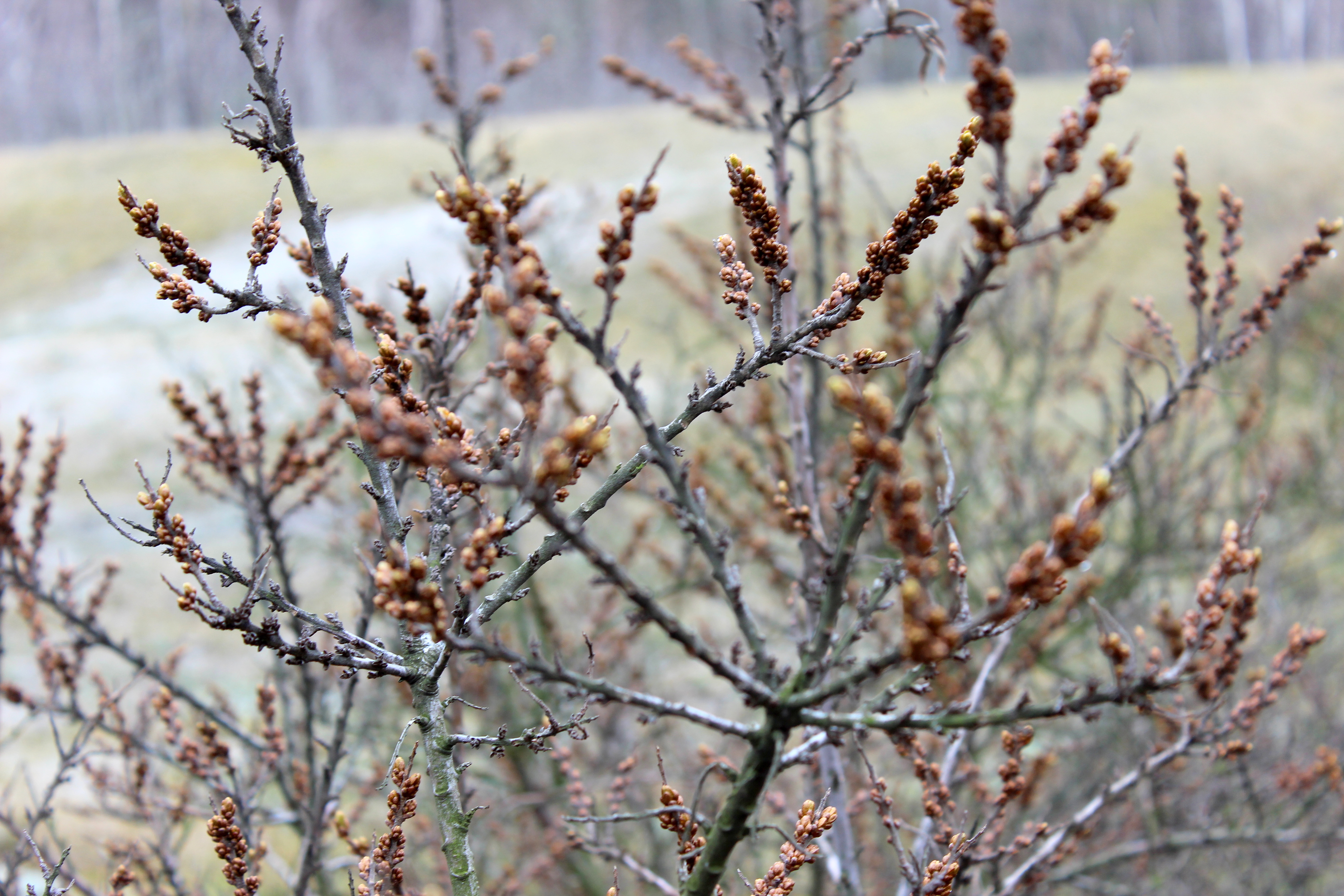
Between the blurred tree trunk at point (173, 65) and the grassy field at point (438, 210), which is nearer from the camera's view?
the grassy field at point (438, 210)

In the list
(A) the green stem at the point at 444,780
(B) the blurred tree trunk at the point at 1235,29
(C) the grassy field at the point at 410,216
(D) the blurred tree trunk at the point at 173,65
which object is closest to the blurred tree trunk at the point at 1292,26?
(B) the blurred tree trunk at the point at 1235,29

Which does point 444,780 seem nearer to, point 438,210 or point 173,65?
point 438,210

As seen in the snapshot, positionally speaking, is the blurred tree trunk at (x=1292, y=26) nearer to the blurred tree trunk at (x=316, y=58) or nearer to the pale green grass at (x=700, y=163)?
the pale green grass at (x=700, y=163)

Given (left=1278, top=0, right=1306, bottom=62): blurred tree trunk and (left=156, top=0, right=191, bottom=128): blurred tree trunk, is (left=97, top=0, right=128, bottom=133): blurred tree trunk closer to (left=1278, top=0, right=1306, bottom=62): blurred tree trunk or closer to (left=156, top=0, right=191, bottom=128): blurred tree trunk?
(left=156, top=0, right=191, bottom=128): blurred tree trunk

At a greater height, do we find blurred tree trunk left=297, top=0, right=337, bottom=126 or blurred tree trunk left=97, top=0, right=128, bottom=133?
blurred tree trunk left=297, top=0, right=337, bottom=126

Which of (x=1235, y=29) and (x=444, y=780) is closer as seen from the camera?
(x=444, y=780)

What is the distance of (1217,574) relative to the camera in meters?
1.63

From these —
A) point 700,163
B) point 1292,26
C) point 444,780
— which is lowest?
point 444,780

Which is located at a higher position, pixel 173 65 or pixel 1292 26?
pixel 1292 26

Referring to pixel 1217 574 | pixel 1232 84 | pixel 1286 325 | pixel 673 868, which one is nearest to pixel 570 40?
pixel 1232 84

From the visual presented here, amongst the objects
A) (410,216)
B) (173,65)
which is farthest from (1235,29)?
(173,65)

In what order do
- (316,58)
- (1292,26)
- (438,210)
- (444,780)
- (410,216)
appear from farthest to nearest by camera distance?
1. (316,58)
2. (1292,26)
3. (410,216)
4. (438,210)
5. (444,780)

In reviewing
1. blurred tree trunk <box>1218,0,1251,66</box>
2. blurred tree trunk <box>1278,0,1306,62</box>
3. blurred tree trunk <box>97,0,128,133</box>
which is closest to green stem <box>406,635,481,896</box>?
blurred tree trunk <box>97,0,128,133</box>

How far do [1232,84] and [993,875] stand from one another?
133 ft
